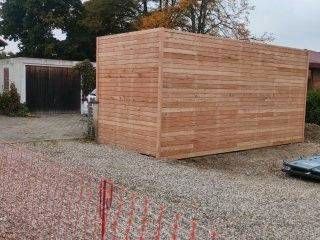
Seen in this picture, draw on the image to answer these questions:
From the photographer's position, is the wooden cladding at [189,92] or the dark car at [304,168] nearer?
the dark car at [304,168]

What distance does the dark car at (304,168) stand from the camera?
10641 millimetres

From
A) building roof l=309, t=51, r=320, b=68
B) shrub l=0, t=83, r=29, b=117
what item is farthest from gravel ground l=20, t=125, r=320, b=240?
building roof l=309, t=51, r=320, b=68

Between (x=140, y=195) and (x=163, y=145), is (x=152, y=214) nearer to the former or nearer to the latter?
(x=140, y=195)

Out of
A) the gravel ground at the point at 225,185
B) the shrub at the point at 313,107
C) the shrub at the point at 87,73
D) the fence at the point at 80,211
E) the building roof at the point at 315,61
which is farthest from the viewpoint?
the building roof at the point at 315,61

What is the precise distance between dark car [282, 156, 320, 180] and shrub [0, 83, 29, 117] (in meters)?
13.8

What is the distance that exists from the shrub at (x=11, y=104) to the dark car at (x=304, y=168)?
1376 cm

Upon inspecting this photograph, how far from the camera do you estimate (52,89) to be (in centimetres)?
2381

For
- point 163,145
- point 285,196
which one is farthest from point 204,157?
point 285,196

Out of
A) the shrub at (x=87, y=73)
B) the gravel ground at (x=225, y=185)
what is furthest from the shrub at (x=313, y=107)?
the shrub at (x=87, y=73)

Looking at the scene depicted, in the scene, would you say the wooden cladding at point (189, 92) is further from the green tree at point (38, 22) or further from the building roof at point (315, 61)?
the green tree at point (38, 22)

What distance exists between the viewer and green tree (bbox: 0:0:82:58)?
3094 cm

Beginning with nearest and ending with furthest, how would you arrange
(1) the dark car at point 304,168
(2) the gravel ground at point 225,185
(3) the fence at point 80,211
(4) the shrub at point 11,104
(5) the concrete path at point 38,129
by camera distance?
1. (3) the fence at point 80,211
2. (2) the gravel ground at point 225,185
3. (1) the dark car at point 304,168
4. (5) the concrete path at point 38,129
5. (4) the shrub at point 11,104

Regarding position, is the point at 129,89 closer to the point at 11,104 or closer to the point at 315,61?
the point at 11,104

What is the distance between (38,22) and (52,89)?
30.7 feet
